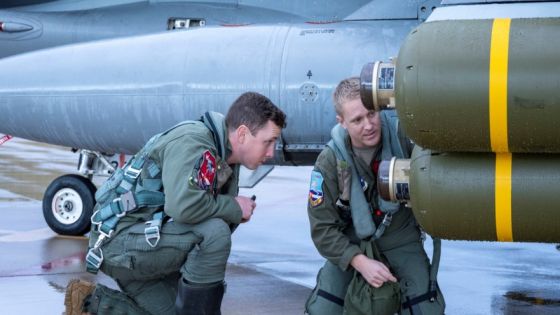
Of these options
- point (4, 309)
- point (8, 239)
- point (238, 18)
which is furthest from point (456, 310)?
point (8, 239)

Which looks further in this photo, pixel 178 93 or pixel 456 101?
pixel 178 93

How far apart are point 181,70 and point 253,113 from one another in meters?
2.53

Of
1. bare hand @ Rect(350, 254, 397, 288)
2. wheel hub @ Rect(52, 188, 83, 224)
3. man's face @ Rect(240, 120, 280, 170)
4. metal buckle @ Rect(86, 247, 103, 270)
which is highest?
man's face @ Rect(240, 120, 280, 170)

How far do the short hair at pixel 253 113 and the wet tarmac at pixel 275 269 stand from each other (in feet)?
5.29

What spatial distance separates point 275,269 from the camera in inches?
268

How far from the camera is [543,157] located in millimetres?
3482

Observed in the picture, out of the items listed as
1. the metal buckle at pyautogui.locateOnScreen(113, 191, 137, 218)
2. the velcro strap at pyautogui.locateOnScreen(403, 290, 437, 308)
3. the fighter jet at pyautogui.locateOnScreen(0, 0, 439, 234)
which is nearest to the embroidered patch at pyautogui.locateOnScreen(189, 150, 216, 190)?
the metal buckle at pyautogui.locateOnScreen(113, 191, 137, 218)

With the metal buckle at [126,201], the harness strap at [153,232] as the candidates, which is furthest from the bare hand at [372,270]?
the metal buckle at [126,201]

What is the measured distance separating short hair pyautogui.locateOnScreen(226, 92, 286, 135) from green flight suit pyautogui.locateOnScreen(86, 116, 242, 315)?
98mm

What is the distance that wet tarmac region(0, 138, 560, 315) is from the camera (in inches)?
226

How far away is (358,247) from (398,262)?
0.23 metres

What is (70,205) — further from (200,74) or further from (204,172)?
(204,172)

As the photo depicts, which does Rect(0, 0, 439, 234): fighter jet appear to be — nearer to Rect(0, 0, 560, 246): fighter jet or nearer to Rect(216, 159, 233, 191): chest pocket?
Rect(0, 0, 560, 246): fighter jet

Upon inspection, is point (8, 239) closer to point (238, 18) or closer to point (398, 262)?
point (238, 18)
